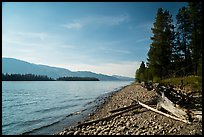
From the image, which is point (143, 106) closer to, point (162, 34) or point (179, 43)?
point (162, 34)

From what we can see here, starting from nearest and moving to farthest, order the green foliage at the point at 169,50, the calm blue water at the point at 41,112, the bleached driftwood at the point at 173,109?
1. the bleached driftwood at the point at 173,109
2. the calm blue water at the point at 41,112
3. the green foliage at the point at 169,50

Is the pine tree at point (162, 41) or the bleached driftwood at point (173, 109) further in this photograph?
the pine tree at point (162, 41)

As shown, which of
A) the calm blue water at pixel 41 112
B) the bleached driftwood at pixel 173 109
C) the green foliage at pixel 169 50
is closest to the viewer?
the bleached driftwood at pixel 173 109

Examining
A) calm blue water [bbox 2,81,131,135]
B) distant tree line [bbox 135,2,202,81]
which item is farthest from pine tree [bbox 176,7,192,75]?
calm blue water [bbox 2,81,131,135]

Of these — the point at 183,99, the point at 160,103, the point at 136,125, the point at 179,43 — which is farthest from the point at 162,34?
the point at 136,125

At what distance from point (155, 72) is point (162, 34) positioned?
681 centimetres

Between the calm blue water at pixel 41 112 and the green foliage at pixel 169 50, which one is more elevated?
the green foliage at pixel 169 50

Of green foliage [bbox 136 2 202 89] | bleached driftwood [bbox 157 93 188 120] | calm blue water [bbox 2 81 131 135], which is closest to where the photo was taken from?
bleached driftwood [bbox 157 93 188 120]

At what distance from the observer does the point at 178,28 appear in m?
44.4

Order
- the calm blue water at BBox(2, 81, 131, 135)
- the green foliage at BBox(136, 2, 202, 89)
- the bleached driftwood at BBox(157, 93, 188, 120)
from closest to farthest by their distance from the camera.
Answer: the bleached driftwood at BBox(157, 93, 188, 120)
the calm blue water at BBox(2, 81, 131, 135)
the green foliage at BBox(136, 2, 202, 89)

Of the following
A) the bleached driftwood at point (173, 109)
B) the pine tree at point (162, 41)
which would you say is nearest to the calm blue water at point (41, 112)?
the bleached driftwood at point (173, 109)

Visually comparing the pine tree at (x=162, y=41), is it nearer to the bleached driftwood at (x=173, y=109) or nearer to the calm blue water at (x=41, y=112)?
the calm blue water at (x=41, y=112)

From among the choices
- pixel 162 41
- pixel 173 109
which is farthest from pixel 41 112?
pixel 162 41

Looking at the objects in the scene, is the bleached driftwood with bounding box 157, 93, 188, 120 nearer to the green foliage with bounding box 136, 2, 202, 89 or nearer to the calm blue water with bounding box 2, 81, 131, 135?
the calm blue water with bounding box 2, 81, 131, 135
